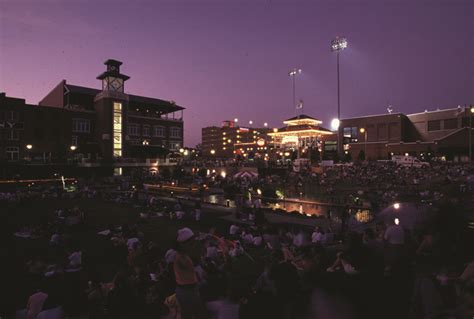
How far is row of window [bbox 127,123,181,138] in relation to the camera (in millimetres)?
56188

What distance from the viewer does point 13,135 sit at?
1642 inches

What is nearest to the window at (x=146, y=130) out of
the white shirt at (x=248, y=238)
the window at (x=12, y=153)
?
the window at (x=12, y=153)

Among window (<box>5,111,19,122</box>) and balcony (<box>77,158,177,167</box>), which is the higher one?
window (<box>5,111,19,122</box>)

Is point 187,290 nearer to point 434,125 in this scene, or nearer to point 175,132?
point 175,132

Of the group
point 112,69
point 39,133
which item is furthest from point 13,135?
point 112,69

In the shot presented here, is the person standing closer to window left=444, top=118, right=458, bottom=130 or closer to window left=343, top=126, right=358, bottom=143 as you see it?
window left=444, top=118, right=458, bottom=130

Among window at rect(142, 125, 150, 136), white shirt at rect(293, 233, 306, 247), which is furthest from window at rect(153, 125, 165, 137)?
white shirt at rect(293, 233, 306, 247)

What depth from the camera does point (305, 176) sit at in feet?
131

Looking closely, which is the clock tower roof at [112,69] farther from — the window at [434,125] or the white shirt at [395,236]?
the window at [434,125]

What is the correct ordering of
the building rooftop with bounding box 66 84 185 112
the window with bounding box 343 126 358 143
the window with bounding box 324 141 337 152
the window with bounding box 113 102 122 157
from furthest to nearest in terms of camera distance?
the window with bounding box 324 141 337 152
the window with bounding box 343 126 358 143
the building rooftop with bounding box 66 84 185 112
the window with bounding box 113 102 122 157

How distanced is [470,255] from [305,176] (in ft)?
107

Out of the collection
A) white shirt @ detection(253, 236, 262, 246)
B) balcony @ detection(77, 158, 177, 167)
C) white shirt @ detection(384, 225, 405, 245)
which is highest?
balcony @ detection(77, 158, 177, 167)

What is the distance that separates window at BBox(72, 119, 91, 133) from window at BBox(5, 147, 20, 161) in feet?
28.2

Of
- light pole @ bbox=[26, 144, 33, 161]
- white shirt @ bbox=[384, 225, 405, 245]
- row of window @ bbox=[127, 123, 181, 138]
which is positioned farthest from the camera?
row of window @ bbox=[127, 123, 181, 138]
